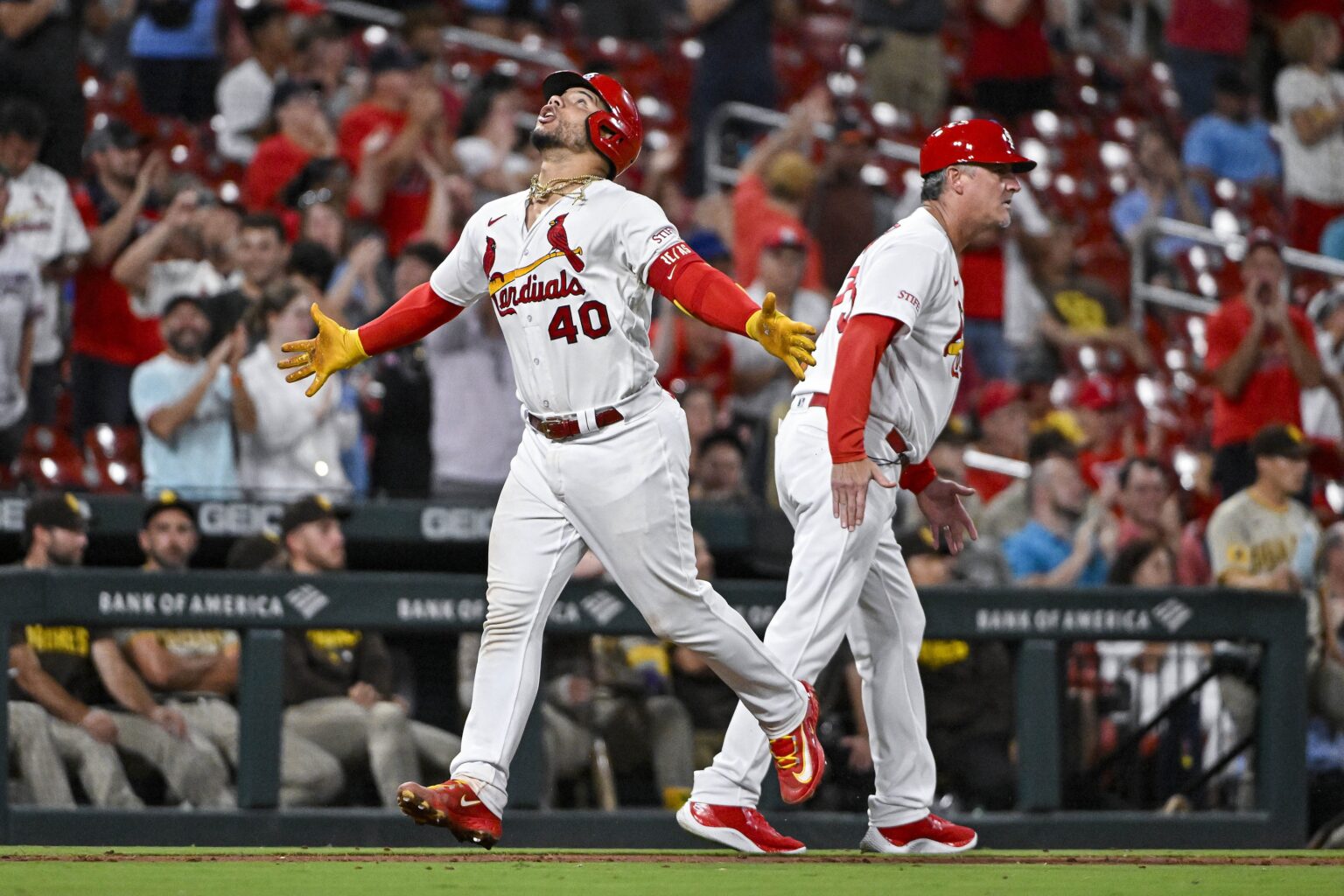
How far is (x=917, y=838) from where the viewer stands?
6.03 m

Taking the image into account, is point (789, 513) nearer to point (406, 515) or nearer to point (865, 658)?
point (865, 658)

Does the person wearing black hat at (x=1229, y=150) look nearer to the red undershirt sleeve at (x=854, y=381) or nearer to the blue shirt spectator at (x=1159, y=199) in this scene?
the blue shirt spectator at (x=1159, y=199)

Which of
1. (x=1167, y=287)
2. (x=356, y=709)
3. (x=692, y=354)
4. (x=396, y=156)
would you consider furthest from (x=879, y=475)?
(x=1167, y=287)

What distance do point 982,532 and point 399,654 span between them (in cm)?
317

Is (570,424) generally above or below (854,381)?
below

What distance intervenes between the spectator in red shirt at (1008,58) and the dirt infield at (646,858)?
8.33 metres

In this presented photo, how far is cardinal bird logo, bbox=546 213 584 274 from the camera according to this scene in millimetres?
5387

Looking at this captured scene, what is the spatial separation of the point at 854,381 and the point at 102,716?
3172mm

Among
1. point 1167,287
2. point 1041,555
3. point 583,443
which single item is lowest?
point 1041,555

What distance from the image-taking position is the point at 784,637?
19.1ft

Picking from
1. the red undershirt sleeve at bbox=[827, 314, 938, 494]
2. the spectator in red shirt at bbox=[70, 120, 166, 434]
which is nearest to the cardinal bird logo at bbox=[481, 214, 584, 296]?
the red undershirt sleeve at bbox=[827, 314, 938, 494]

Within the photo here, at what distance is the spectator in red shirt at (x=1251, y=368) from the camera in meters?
10.4

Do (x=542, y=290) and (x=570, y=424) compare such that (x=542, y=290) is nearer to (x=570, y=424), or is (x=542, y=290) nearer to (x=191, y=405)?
(x=570, y=424)

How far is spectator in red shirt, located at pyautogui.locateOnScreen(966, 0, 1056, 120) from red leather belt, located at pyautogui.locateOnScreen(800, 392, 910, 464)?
26.3 ft
